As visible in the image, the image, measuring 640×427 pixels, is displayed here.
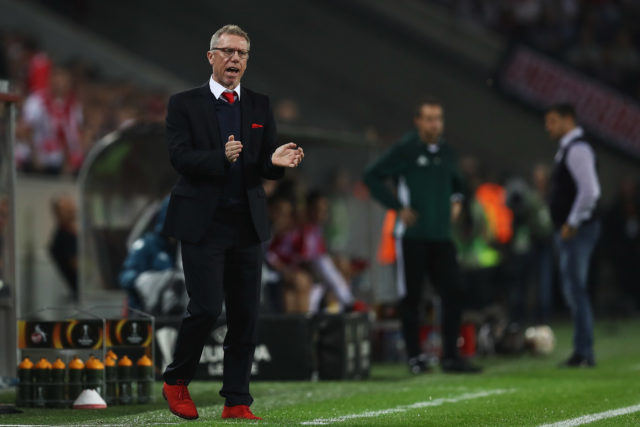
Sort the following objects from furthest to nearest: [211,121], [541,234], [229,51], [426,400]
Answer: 1. [541,234]
2. [426,400]
3. [211,121]
4. [229,51]

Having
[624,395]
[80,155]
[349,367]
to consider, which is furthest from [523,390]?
[80,155]

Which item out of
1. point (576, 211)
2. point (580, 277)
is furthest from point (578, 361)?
point (576, 211)

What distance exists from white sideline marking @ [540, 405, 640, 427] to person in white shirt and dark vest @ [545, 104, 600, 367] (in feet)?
12.2

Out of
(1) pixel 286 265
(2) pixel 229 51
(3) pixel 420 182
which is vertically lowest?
(1) pixel 286 265

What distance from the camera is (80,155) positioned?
719 inches

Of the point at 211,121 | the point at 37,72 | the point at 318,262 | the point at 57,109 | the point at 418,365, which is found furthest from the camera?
the point at 37,72

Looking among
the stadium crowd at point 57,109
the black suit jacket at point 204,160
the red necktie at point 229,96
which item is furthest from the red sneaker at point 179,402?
the stadium crowd at point 57,109

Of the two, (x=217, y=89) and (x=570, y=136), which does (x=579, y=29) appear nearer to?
(x=570, y=136)

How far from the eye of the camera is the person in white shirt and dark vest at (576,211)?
38.8 feet

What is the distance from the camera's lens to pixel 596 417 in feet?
25.3

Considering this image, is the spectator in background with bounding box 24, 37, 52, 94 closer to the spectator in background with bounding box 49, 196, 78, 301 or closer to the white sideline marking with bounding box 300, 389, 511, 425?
the spectator in background with bounding box 49, 196, 78, 301

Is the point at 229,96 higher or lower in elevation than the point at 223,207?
higher

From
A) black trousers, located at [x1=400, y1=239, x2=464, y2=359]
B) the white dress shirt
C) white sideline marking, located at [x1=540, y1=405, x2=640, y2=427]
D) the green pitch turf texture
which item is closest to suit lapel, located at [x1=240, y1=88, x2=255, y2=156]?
the green pitch turf texture

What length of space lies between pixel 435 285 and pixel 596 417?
165 inches
